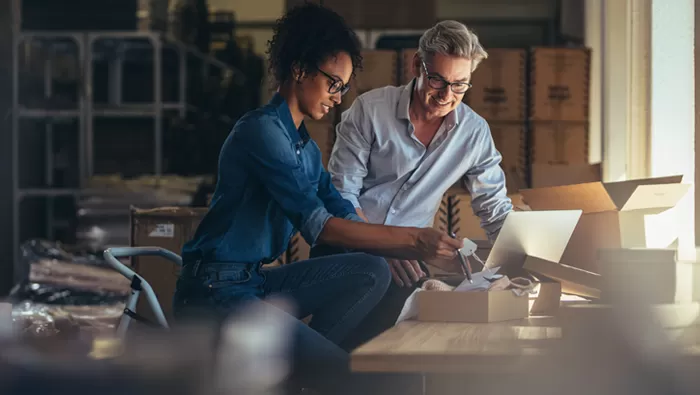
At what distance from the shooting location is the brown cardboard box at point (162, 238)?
3922 millimetres

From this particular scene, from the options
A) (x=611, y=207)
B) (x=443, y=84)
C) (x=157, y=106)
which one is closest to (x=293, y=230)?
(x=443, y=84)

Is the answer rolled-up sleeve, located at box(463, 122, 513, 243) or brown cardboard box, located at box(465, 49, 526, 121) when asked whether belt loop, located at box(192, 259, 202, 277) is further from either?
brown cardboard box, located at box(465, 49, 526, 121)

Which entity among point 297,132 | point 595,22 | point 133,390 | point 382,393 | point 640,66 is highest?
point 595,22

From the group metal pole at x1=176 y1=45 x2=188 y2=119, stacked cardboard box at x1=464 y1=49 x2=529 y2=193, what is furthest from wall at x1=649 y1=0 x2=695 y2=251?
metal pole at x1=176 y1=45 x2=188 y2=119

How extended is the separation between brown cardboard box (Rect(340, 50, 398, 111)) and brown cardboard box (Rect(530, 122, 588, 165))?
756mm

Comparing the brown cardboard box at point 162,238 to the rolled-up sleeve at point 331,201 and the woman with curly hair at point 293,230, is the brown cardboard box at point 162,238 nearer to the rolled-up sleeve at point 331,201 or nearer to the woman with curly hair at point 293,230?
the rolled-up sleeve at point 331,201

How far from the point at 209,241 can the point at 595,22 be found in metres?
3.33

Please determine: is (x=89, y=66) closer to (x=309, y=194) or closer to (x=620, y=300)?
(x=309, y=194)

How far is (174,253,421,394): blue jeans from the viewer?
182cm

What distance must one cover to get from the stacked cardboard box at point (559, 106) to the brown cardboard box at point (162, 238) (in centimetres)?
175

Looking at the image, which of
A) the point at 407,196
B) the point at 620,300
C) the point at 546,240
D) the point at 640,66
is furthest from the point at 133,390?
the point at 640,66

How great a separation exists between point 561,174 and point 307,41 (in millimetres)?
2644

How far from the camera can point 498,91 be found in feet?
15.1

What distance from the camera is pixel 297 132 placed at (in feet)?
6.78
